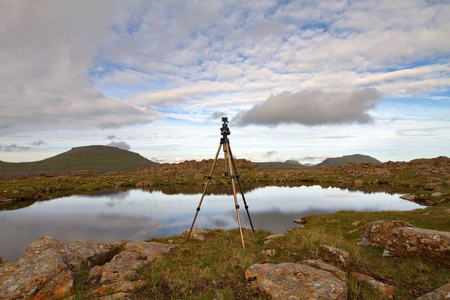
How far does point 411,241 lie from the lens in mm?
9484

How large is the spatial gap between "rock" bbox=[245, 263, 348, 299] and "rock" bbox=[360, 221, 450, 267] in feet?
16.5

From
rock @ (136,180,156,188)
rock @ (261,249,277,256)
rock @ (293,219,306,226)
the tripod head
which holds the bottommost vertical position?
rock @ (293,219,306,226)

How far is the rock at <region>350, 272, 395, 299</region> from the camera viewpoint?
6.60 meters

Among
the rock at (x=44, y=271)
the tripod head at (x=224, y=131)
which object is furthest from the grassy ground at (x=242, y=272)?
the tripod head at (x=224, y=131)

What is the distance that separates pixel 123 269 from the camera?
824 centimetres

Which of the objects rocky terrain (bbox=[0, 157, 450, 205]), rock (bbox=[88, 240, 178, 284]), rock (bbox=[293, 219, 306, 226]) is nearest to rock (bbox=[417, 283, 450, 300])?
rock (bbox=[88, 240, 178, 284])

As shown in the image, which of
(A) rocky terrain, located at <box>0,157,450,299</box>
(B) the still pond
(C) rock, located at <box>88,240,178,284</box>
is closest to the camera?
(A) rocky terrain, located at <box>0,157,450,299</box>

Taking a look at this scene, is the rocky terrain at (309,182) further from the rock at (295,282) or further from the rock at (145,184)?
the rock at (295,282)

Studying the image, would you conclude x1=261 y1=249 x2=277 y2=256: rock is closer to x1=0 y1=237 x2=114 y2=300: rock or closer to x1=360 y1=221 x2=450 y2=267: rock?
x1=360 y1=221 x2=450 y2=267: rock

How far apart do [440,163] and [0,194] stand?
138m

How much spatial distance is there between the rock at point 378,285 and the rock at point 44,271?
9225 mm

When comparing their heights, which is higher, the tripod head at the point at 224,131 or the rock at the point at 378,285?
the tripod head at the point at 224,131

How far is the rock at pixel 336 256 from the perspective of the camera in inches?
317

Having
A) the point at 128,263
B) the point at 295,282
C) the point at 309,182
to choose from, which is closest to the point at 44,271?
the point at 128,263
